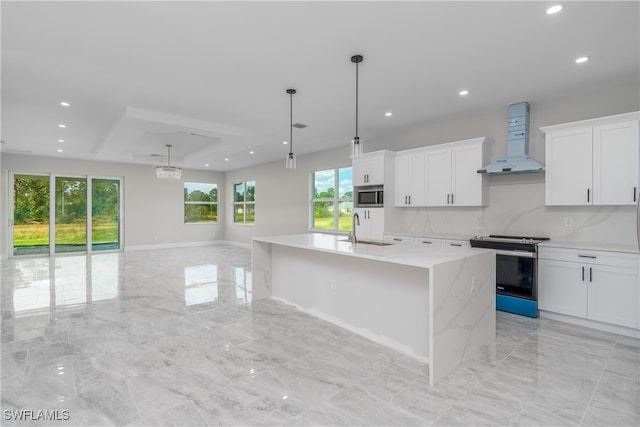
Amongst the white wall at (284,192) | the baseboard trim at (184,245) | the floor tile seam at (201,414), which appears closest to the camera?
the floor tile seam at (201,414)

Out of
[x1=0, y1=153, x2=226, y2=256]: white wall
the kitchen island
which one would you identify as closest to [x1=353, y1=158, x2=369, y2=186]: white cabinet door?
the kitchen island

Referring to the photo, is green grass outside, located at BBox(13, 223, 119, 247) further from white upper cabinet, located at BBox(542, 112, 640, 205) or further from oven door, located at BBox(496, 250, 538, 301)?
white upper cabinet, located at BBox(542, 112, 640, 205)

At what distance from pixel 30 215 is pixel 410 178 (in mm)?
9613

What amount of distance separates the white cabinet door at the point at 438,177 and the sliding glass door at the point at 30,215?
381 inches

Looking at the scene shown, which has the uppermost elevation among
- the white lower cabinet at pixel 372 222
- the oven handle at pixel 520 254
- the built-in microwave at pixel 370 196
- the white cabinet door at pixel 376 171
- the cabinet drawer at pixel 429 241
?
the white cabinet door at pixel 376 171

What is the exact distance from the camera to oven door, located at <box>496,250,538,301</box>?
377 cm

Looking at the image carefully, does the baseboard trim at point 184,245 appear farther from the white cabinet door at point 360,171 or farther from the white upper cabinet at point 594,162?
the white upper cabinet at point 594,162

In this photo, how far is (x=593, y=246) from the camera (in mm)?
3510

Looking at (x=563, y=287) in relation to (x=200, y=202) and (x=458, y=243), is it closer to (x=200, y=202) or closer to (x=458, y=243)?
(x=458, y=243)

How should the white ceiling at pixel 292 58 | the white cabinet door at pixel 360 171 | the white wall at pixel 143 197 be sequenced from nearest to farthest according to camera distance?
the white ceiling at pixel 292 58, the white cabinet door at pixel 360 171, the white wall at pixel 143 197

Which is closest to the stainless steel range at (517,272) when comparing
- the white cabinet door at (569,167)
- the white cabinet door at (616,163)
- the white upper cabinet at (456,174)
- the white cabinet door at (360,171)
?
the white cabinet door at (569,167)

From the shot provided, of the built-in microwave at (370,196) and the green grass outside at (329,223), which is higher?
the built-in microwave at (370,196)

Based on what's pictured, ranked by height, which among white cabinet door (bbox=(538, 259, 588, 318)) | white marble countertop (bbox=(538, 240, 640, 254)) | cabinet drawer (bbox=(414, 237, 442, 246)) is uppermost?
white marble countertop (bbox=(538, 240, 640, 254))

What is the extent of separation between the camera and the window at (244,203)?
10.3m
